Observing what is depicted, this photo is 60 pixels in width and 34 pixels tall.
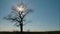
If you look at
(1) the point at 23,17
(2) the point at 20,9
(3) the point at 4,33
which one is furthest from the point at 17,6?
(3) the point at 4,33

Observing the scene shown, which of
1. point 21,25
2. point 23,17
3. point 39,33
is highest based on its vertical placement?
point 23,17

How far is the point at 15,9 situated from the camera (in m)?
14.0

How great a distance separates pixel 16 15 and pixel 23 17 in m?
0.93

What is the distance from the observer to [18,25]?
1364 cm

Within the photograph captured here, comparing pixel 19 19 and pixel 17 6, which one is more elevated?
pixel 17 6

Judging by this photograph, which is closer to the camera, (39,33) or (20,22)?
(39,33)

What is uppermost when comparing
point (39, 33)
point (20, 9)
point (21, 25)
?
point (20, 9)

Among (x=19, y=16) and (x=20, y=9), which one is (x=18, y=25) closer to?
(x=19, y=16)

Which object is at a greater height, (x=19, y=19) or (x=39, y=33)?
(x=19, y=19)

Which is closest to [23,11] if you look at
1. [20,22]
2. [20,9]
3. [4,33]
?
[20,9]

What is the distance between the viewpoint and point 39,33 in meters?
Result: 5.52

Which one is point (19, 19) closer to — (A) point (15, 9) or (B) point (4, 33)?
(A) point (15, 9)

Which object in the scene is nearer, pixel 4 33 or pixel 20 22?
pixel 4 33

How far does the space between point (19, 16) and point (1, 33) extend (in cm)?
830
